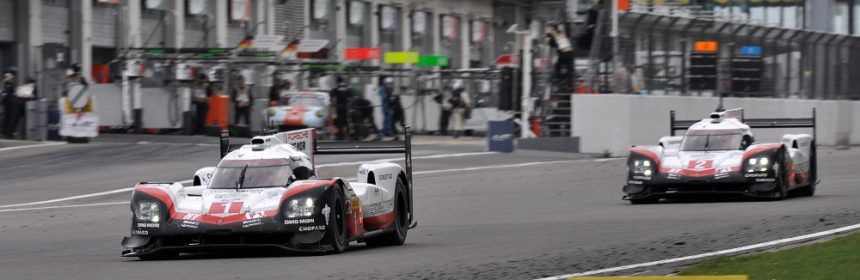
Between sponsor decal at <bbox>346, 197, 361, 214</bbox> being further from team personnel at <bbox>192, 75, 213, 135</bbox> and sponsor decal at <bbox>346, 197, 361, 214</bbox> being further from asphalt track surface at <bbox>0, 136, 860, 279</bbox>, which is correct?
team personnel at <bbox>192, 75, 213, 135</bbox>

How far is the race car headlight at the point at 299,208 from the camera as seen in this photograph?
12289mm

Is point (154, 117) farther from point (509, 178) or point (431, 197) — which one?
point (431, 197)

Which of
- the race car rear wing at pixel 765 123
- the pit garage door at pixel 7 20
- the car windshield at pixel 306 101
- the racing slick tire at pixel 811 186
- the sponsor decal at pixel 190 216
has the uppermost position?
the pit garage door at pixel 7 20

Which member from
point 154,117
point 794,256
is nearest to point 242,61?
point 154,117

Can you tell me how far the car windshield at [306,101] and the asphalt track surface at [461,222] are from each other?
29.7 feet

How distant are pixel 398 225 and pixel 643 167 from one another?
6018 mm

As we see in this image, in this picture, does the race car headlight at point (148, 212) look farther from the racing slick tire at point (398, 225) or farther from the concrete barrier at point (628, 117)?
the concrete barrier at point (628, 117)

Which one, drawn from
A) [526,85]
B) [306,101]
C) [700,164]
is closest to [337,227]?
[700,164]

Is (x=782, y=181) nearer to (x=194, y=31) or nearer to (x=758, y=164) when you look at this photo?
(x=758, y=164)

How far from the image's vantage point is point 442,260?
11.9m

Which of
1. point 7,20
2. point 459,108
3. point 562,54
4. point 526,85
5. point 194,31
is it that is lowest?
point 459,108

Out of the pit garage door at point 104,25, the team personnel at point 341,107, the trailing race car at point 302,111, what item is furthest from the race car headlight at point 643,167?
the pit garage door at point 104,25

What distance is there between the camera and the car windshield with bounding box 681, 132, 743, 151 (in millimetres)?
19969

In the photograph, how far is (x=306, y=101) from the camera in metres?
41.1
